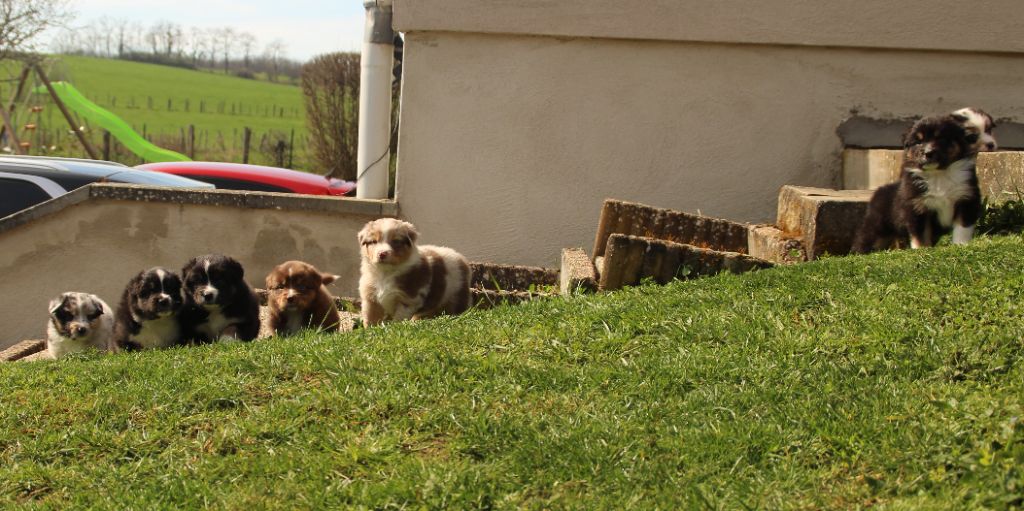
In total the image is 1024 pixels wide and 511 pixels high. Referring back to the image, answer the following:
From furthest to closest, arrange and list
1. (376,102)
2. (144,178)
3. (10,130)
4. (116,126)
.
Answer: (116,126), (10,130), (144,178), (376,102)

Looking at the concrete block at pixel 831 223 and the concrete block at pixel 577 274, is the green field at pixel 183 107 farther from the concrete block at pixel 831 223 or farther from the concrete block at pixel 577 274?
the concrete block at pixel 831 223

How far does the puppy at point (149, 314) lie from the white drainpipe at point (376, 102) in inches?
150

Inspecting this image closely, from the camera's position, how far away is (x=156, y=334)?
326 inches

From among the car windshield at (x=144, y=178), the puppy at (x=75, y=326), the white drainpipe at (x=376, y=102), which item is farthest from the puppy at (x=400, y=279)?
the car windshield at (x=144, y=178)

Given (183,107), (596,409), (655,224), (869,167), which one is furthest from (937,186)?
(183,107)

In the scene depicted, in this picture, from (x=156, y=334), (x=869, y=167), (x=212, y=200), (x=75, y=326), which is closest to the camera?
(x=156, y=334)

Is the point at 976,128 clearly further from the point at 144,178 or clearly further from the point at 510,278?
the point at 144,178

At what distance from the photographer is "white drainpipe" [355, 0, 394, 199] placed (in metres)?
11.9

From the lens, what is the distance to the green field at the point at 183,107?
37156 mm

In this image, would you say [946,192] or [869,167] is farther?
[869,167]

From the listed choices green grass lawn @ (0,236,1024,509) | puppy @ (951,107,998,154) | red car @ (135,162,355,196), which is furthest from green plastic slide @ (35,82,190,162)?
puppy @ (951,107,998,154)

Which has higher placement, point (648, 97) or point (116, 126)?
point (648, 97)

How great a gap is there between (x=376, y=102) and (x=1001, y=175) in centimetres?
687

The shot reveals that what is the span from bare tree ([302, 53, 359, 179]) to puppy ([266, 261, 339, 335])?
1157cm
